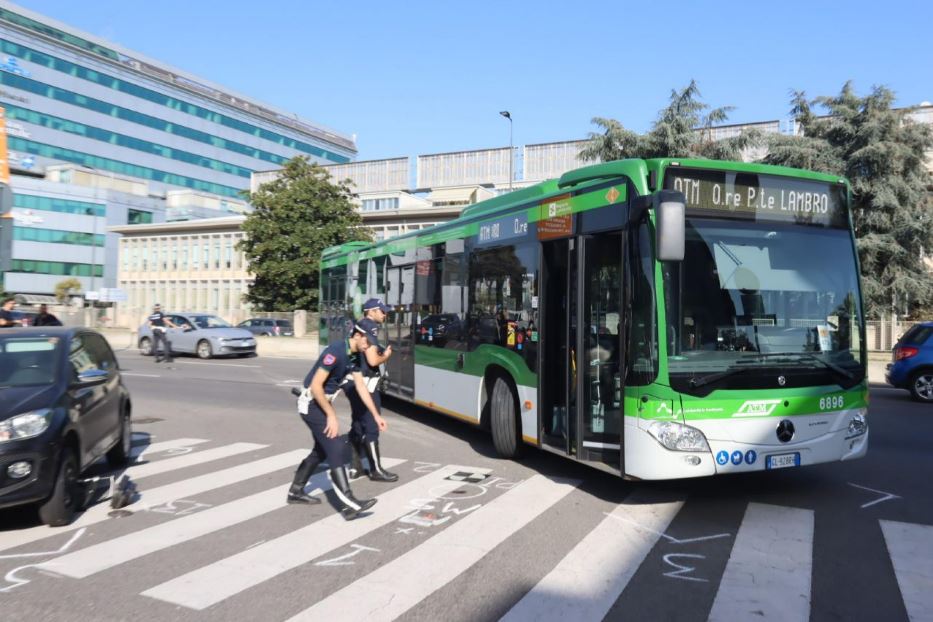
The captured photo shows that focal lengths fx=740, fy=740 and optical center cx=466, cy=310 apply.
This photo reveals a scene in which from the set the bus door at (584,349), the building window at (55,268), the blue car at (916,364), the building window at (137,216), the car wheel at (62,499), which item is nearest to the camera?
the car wheel at (62,499)

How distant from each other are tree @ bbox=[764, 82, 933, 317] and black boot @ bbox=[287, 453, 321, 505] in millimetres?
27886

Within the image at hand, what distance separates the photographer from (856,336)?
6883 millimetres

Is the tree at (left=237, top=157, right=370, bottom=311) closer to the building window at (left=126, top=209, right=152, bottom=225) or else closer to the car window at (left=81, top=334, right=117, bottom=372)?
the car window at (left=81, top=334, right=117, bottom=372)

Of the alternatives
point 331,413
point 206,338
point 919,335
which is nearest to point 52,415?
point 331,413

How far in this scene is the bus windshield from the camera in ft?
20.3

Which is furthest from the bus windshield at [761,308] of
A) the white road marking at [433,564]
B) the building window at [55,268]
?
the building window at [55,268]

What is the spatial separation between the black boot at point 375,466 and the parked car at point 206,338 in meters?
18.8

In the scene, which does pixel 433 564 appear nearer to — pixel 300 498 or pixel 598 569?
pixel 598 569

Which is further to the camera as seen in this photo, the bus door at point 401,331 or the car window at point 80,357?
the bus door at point 401,331

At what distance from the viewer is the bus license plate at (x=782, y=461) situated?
6.31m

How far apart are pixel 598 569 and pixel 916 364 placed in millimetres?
12532

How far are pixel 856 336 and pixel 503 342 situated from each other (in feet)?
12.0

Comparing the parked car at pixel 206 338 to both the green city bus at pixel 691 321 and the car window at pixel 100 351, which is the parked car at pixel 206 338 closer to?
the car window at pixel 100 351

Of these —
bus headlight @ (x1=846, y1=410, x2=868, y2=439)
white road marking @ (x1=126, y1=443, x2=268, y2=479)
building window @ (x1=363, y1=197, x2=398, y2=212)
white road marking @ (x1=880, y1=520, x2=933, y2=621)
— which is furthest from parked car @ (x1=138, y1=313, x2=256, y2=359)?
building window @ (x1=363, y1=197, x2=398, y2=212)
